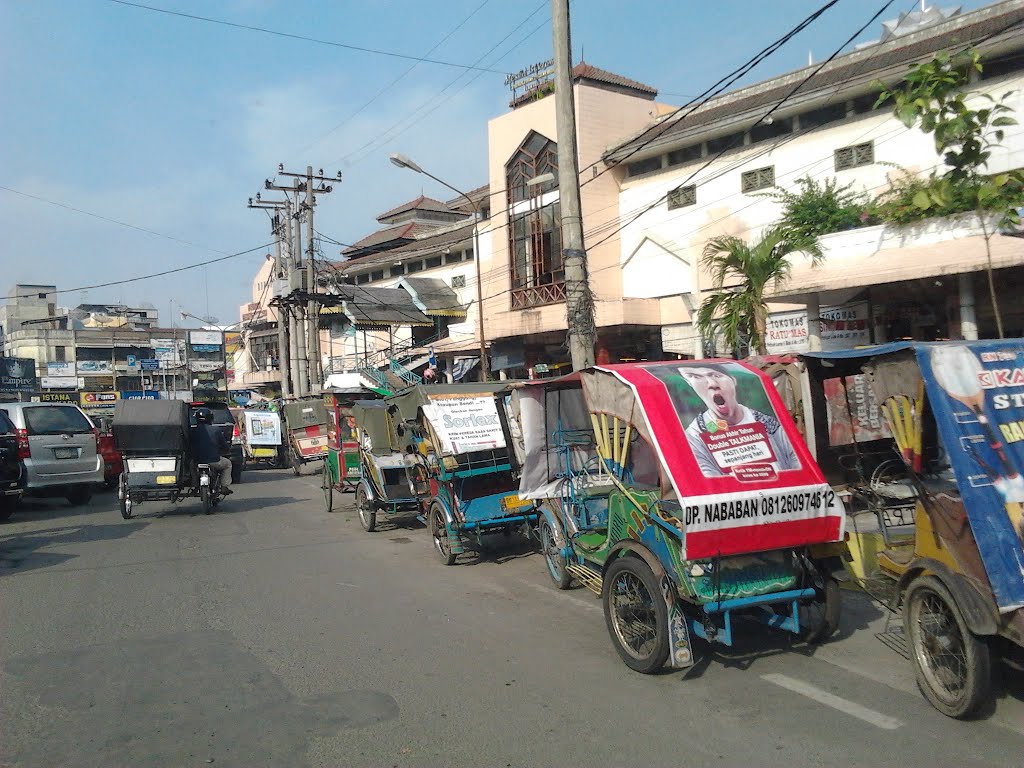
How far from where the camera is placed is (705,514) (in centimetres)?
520

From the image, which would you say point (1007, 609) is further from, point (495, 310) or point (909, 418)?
point (495, 310)

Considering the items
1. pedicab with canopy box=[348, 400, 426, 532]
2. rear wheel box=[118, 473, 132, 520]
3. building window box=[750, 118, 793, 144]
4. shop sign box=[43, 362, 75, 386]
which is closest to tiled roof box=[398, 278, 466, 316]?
building window box=[750, 118, 793, 144]

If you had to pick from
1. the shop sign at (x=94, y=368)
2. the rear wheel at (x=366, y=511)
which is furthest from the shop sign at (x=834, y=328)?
the shop sign at (x=94, y=368)

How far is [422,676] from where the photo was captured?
577cm

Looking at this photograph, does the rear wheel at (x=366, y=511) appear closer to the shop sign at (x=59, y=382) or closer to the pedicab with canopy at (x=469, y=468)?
the pedicab with canopy at (x=469, y=468)

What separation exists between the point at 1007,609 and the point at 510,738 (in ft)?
9.07

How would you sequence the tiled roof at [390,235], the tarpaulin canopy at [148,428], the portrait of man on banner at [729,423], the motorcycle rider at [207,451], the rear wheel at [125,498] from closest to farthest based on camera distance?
the portrait of man on banner at [729,423] < the rear wheel at [125,498] < the tarpaulin canopy at [148,428] < the motorcycle rider at [207,451] < the tiled roof at [390,235]

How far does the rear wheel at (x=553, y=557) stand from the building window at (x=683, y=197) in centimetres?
1664

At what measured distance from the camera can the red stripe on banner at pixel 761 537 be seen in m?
5.19

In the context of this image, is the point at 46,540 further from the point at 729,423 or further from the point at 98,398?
the point at 98,398

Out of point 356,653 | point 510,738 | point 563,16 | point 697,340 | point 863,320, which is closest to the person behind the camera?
point 510,738

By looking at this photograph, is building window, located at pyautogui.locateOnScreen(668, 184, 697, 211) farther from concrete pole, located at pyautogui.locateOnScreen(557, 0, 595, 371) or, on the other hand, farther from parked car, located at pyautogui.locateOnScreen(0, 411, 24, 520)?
parked car, located at pyautogui.locateOnScreen(0, 411, 24, 520)

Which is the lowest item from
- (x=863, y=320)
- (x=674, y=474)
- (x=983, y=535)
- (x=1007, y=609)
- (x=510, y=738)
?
(x=510, y=738)

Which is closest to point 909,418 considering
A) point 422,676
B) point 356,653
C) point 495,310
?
point 422,676
